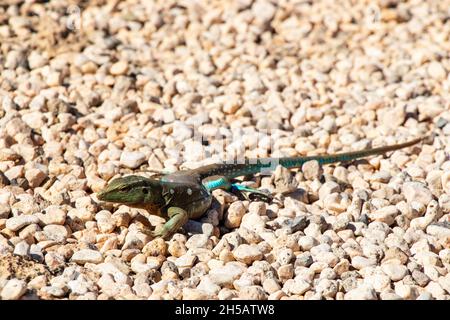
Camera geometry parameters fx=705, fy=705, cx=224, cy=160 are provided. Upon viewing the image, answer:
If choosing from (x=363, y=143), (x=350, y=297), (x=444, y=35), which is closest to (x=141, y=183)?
(x=350, y=297)

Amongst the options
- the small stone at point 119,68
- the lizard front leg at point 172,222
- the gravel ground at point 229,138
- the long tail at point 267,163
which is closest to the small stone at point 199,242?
the gravel ground at point 229,138

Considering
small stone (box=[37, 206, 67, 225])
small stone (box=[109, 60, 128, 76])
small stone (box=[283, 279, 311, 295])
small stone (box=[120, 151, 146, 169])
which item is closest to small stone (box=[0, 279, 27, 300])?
small stone (box=[37, 206, 67, 225])

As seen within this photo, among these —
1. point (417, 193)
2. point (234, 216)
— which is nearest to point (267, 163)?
point (234, 216)

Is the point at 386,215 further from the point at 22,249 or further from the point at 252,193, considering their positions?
the point at 22,249

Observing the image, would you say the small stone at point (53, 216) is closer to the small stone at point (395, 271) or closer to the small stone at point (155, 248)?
the small stone at point (155, 248)

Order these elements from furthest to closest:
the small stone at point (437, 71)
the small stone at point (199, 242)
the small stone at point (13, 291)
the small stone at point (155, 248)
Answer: the small stone at point (437, 71)
the small stone at point (199, 242)
the small stone at point (155, 248)
the small stone at point (13, 291)
